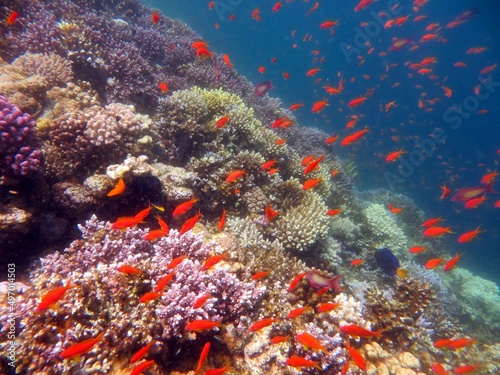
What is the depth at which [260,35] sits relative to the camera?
74438mm

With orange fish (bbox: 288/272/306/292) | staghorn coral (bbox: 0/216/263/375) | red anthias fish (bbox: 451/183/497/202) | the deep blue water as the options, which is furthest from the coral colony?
the deep blue water

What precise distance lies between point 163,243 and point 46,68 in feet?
18.7

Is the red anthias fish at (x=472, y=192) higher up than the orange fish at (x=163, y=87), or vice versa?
the red anthias fish at (x=472, y=192)

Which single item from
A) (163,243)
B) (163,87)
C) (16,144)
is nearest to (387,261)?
(163,243)

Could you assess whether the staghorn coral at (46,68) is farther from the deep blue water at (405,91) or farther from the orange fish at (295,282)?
the deep blue water at (405,91)

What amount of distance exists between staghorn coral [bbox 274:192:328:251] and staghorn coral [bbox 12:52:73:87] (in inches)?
250

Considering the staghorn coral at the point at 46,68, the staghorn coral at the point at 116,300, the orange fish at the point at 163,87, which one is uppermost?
the orange fish at the point at 163,87

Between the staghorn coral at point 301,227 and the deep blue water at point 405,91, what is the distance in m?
22.6

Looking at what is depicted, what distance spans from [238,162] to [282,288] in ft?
10.4

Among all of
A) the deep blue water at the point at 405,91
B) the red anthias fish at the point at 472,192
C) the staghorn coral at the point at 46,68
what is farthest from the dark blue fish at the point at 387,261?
the deep blue water at the point at 405,91

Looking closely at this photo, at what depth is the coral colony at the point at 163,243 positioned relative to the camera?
3297 mm

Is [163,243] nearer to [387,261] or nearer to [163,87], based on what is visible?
[163,87]

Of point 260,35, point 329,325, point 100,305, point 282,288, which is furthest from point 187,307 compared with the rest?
point 260,35

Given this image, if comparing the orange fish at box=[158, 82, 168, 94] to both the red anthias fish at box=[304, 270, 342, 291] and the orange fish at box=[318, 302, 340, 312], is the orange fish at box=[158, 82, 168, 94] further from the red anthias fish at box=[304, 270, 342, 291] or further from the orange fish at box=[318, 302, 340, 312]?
the orange fish at box=[318, 302, 340, 312]
